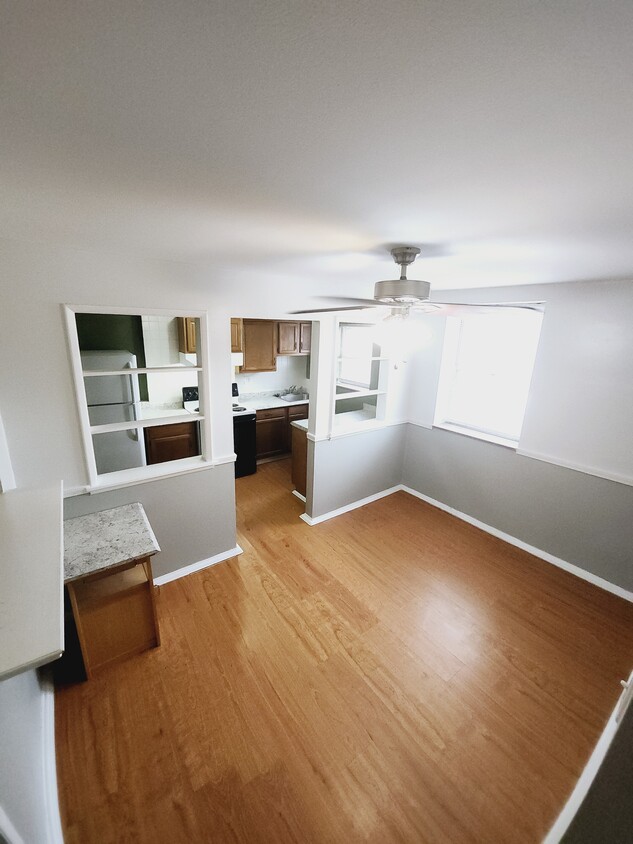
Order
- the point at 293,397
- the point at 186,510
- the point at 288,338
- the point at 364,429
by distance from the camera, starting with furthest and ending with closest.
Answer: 1. the point at 293,397
2. the point at 288,338
3. the point at 364,429
4. the point at 186,510

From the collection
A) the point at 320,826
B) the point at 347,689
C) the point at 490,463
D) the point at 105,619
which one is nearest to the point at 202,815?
the point at 320,826

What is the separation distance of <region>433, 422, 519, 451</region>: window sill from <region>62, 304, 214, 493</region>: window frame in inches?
97.9

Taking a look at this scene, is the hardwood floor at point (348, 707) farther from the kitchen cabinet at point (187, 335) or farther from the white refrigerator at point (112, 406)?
the kitchen cabinet at point (187, 335)

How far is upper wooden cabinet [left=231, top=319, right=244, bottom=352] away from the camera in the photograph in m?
4.07

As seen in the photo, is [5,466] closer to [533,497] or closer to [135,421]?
[135,421]

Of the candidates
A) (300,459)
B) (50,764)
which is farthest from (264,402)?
(50,764)

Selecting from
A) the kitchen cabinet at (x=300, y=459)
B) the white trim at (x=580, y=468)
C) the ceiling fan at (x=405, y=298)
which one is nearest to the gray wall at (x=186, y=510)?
the kitchen cabinet at (x=300, y=459)

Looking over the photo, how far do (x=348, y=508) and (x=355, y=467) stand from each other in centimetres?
46

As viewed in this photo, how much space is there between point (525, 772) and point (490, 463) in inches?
89.1

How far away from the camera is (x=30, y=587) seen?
1.04 meters

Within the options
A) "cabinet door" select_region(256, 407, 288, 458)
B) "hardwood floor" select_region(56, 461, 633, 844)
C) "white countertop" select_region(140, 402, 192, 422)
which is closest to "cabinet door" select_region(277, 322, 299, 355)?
"cabinet door" select_region(256, 407, 288, 458)

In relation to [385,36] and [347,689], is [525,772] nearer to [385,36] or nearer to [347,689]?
[347,689]

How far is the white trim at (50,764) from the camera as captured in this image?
1.31 meters

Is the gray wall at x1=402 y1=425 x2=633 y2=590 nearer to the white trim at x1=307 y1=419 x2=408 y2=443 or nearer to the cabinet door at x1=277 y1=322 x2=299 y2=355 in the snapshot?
the white trim at x1=307 y1=419 x2=408 y2=443
